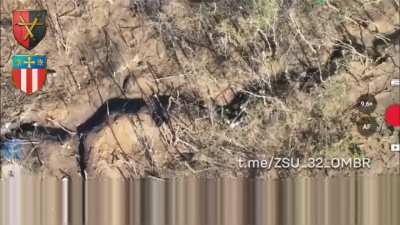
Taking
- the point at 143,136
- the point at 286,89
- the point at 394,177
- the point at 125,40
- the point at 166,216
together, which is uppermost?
the point at 125,40

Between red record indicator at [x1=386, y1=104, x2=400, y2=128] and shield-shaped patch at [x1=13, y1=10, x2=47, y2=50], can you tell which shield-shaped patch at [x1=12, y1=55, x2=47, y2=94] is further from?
red record indicator at [x1=386, y1=104, x2=400, y2=128]

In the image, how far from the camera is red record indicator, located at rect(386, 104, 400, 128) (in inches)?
181

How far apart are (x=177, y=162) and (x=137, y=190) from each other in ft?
1.20

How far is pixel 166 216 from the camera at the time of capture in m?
4.61

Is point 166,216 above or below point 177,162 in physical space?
below

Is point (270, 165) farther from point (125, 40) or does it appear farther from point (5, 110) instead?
point (5, 110)

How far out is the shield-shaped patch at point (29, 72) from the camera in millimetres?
4637

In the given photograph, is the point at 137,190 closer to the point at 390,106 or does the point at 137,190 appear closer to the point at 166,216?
the point at 166,216

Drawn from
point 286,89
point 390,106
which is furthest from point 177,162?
point 390,106

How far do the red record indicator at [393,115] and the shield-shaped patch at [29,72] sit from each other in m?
2.59

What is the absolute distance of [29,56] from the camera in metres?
4.64

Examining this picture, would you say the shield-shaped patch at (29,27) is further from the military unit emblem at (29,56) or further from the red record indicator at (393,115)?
the red record indicator at (393,115)

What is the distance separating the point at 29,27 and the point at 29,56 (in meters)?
0.22

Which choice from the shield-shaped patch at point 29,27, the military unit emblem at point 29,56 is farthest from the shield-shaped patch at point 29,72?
the shield-shaped patch at point 29,27
